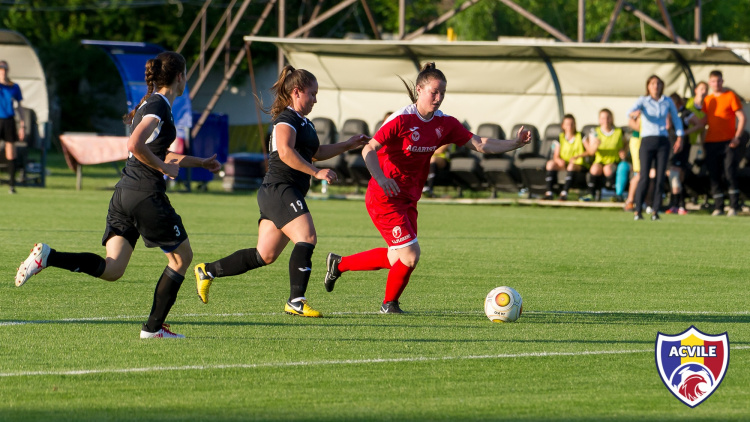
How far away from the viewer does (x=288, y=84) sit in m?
8.05

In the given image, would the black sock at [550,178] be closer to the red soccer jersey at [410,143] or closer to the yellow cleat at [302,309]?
the red soccer jersey at [410,143]

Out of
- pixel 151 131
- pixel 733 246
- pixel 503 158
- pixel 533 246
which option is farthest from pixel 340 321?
pixel 503 158

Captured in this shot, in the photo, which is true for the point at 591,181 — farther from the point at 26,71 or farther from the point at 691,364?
the point at 691,364

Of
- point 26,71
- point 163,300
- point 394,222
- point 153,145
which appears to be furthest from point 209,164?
point 26,71

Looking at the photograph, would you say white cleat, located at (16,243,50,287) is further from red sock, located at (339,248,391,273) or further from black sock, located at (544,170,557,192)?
black sock, located at (544,170,557,192)

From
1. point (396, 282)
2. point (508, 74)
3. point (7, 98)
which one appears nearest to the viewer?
point (396, 282)

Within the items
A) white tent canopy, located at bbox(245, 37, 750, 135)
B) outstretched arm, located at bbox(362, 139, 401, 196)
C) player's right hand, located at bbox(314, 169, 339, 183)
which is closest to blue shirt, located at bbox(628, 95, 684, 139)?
white tent canopy, located at bbox(245, 37, 750, 135)

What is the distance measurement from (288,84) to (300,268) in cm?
125

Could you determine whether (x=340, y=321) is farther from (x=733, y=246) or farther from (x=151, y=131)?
(x=733, y=246)

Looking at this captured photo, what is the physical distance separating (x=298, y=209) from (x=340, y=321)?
2.66 feet

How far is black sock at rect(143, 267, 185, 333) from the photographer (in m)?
6.82

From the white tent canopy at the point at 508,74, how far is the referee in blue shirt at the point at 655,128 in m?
3.22

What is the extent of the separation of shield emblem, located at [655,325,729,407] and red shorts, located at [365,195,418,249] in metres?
2.73

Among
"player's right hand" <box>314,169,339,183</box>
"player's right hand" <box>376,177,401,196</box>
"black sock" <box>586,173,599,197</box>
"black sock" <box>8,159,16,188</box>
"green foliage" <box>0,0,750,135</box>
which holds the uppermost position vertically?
"green foliage" <box>0,0,750,135</box>
